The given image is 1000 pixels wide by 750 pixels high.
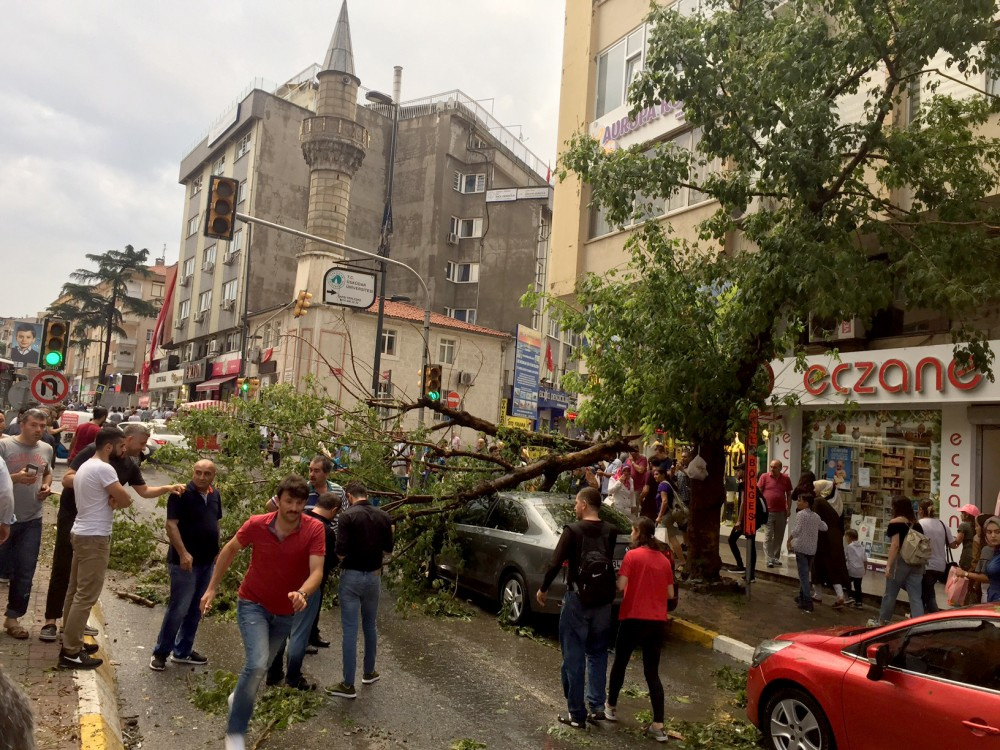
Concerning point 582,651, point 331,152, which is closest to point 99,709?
point 582,651

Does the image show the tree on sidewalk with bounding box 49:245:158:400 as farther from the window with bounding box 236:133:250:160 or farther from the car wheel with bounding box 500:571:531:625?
the car wheel with bounding box 500:571:531:625

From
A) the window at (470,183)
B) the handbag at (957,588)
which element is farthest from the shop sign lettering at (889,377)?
the window at (470,183)

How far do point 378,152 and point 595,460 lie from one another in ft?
150

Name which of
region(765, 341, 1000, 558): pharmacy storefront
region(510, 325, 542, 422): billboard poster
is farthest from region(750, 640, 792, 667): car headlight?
region(510, 325, 542, 422): billboard poster

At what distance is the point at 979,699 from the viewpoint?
13.6 feet

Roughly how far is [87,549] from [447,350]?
36650mm

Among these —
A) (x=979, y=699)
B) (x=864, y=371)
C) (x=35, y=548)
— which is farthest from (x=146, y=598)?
(x=864, y=371)

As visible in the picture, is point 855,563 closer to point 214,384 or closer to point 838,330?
point 838,330

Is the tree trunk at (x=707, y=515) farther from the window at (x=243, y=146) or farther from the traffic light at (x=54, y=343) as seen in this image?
the window at (x=243, y=146)

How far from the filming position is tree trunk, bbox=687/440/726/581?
1095 centimetres

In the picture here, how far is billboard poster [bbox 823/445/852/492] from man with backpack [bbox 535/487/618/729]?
414 inches

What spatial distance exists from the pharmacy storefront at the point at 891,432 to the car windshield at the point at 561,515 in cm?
394

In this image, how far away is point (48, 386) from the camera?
13852mm

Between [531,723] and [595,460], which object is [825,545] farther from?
[531,723]
